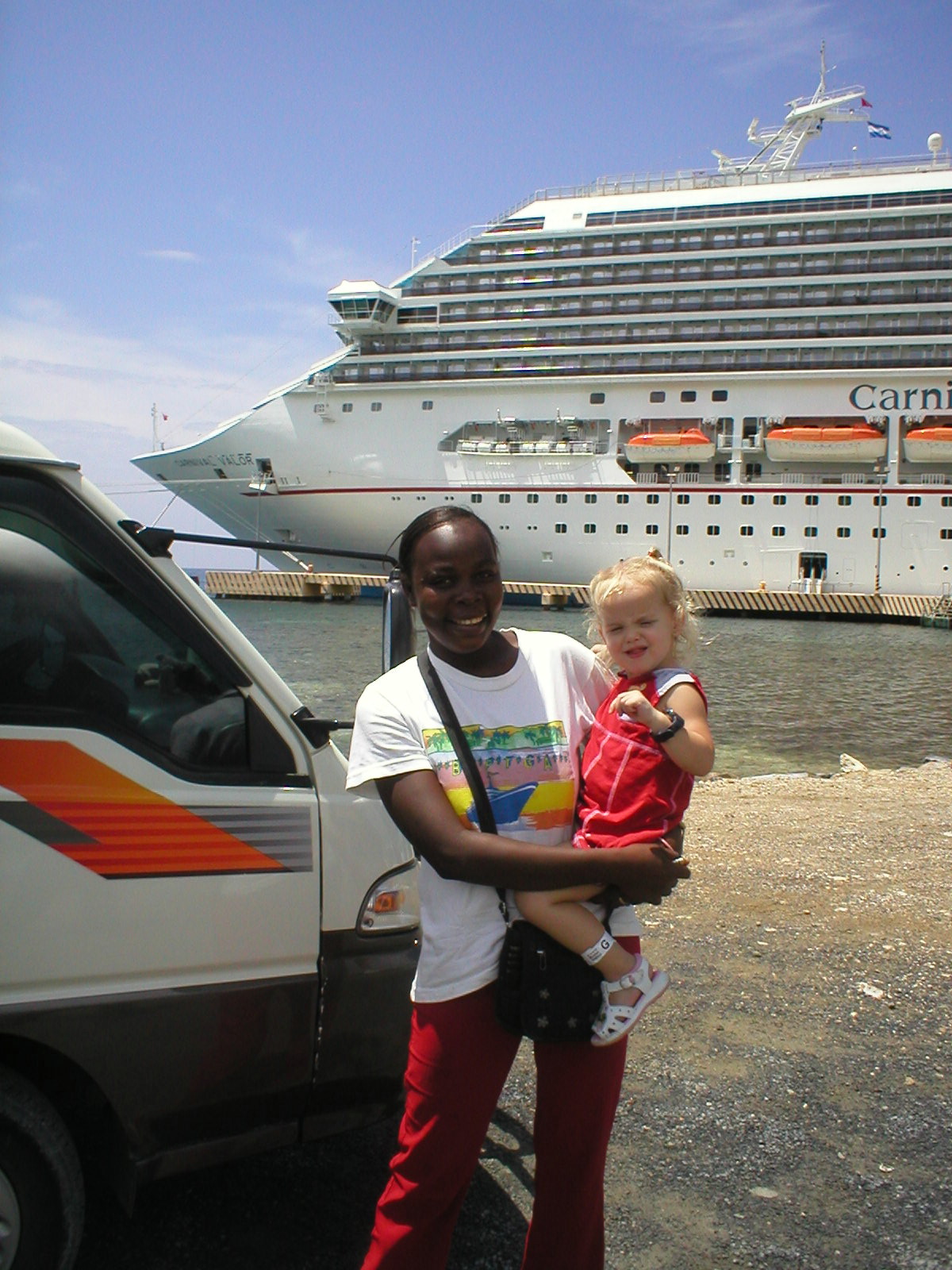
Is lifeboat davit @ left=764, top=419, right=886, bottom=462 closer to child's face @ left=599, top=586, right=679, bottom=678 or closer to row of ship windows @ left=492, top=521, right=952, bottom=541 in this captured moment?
row of ship windows @ left=492, top=521, right=952, bottom=541

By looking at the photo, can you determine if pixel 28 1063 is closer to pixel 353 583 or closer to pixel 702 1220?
pixel 702 1220

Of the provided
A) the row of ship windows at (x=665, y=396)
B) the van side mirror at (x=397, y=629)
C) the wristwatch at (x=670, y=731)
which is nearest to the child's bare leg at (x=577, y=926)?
the wristwatch at (x=670, y=731)

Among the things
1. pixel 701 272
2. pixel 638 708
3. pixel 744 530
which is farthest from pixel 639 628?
pixel 701 272

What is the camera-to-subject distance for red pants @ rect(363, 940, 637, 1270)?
166cm

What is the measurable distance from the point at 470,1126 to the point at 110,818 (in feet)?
2.62

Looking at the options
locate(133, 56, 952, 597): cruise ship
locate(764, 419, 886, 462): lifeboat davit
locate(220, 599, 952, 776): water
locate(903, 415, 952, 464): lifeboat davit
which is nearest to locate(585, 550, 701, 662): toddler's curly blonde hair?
locate(220, 599, 952, 776): water

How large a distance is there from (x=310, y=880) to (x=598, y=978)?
2.01 ft

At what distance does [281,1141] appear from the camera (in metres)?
2.00

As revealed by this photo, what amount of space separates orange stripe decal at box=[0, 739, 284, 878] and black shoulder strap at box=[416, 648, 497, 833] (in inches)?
20.3

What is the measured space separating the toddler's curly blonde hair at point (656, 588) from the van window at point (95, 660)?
69 centimetres

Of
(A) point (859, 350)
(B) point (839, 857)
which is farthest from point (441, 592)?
(A) point (859, 350)

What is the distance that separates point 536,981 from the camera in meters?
1.62

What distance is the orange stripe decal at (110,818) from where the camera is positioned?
1.73 m

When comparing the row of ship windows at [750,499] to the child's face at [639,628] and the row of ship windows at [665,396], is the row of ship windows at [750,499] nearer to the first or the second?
the row of ship windows at [665,396]
